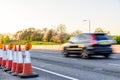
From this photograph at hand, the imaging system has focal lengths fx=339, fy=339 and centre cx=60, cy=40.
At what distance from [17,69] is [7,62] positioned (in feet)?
6.52

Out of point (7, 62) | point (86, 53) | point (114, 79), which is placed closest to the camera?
point (114, 79)

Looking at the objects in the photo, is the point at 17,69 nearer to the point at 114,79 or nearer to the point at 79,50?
the point at 114,79

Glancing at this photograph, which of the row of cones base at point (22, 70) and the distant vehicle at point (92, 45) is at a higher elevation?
the distant vehicle at point (92, 45)

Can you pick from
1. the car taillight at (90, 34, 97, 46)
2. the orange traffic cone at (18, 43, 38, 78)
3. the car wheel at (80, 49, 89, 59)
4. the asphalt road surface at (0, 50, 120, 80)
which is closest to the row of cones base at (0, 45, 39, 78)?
the orange traffic cone at (18, 43, 38, 78)

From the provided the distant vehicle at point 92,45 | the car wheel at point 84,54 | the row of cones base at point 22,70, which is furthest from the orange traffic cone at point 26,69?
the car wheel at point 84,54

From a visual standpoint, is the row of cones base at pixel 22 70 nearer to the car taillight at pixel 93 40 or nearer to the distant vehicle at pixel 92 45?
the distant vehicle at pixel 92 45

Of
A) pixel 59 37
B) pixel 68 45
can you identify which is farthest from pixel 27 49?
pixel 59 37

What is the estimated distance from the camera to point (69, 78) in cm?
1062

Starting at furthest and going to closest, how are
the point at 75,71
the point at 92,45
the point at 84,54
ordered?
the point at 84,54, the point at 92,45, the point at 75,71

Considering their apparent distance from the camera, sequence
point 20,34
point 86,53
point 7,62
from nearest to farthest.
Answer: point 7,62 < point 86,53 < point 20,34

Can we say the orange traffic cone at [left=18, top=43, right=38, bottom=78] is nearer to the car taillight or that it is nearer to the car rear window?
the car taillight

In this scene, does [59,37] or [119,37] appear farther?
[59,37]

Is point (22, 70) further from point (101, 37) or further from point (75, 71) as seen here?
point (101, 37)

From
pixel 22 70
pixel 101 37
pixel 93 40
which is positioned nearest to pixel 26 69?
pixel 22 70
